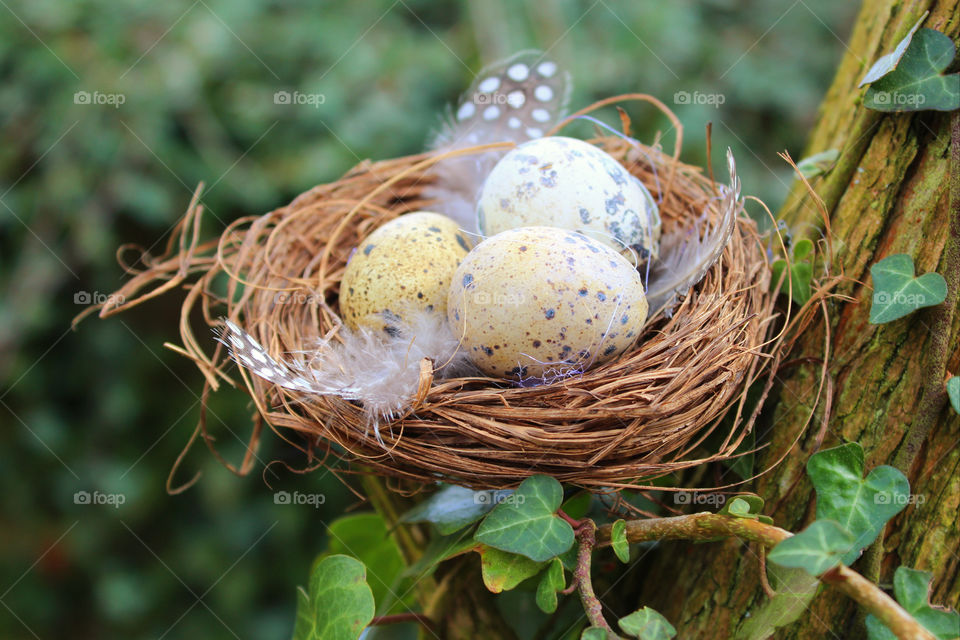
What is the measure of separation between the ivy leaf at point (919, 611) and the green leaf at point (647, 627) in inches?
7.8

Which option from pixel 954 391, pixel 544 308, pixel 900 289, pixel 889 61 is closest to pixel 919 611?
pixel 954 391

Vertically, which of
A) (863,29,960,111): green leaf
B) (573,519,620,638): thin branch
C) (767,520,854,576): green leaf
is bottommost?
(573,519,620,638): thin branch

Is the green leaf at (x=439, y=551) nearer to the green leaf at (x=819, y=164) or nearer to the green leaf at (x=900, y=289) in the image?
the green leaf at (x=900, y=289)

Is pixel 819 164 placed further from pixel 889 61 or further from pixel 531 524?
pixel 531 524

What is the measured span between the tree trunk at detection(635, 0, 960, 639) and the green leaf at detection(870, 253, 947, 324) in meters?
0.03

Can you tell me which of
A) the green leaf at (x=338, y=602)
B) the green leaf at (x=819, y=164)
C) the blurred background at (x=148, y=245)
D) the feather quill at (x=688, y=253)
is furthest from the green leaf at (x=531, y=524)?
the blurred background at (x=148, y=245)

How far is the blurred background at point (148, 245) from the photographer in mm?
1671

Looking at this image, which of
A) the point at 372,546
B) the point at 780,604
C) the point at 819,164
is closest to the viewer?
the point at 780,604

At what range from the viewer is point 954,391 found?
717 millimetres

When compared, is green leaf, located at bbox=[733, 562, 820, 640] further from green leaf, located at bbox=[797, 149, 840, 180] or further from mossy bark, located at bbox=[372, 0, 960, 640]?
green leaf, located at bbox=[797, 149, 840, 180]

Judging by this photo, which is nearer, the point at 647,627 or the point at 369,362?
the point at 647,627

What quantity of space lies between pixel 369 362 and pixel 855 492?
573 millimetres

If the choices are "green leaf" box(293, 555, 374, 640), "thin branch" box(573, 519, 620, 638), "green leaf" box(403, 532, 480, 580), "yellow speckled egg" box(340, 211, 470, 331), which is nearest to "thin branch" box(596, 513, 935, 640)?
"thin branch" box(573, 519, 620, 638)

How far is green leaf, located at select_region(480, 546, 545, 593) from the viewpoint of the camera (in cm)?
73
